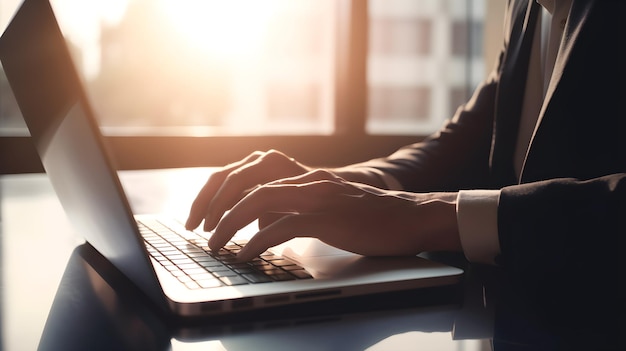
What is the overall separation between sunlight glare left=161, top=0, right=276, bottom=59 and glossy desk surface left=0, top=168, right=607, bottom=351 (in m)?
2.53

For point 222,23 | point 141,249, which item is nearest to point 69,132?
point 141,249

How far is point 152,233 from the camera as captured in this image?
2.70 feet

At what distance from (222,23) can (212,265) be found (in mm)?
2728

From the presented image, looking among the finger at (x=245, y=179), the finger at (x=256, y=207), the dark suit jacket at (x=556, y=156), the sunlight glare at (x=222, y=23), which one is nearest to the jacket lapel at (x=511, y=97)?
the dark suit jacket at (x=556, y=156)

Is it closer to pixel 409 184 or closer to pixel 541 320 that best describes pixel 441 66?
pixel 409 184

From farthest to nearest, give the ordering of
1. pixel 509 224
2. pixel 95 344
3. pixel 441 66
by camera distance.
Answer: pixel 441 66, pixel 509 224, pixel 95 344

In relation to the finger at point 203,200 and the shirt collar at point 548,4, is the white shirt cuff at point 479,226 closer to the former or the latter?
the finger at point 203,200

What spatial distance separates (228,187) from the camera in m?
0.86

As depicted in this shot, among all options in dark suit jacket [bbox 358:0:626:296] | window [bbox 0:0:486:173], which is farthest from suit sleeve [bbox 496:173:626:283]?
window [bbox 0:0:486:173]

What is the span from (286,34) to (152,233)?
9.27ft

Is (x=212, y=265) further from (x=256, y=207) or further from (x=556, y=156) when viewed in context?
(x=556, y=156)

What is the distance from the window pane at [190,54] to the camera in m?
2.96

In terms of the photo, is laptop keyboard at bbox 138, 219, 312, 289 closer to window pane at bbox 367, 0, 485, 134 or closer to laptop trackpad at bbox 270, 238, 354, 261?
laptop trackpad at bbox 270, 238, 354, 261

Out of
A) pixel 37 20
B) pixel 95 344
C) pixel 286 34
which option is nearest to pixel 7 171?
pixel 286 34
